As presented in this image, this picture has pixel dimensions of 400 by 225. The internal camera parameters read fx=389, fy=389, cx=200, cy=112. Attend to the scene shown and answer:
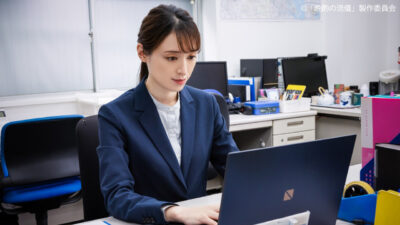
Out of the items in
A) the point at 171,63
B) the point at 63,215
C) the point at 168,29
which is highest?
the point at 168,29

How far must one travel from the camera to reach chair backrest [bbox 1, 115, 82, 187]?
6.64ft

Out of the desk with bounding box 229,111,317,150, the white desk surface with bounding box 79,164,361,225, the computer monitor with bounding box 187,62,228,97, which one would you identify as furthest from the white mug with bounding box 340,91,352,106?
the white desk surface with bounding box 79,164,361,225

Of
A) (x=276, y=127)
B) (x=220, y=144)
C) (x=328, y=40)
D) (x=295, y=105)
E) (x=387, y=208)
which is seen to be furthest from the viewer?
(x=328, y=40)

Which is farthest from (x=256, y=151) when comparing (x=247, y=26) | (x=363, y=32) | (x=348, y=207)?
(x=363, y=32)

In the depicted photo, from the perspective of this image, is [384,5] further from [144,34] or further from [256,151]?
[256,151]

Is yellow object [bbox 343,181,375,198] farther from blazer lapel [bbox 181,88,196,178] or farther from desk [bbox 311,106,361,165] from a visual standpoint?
desk [bbox 311,106,361,165]

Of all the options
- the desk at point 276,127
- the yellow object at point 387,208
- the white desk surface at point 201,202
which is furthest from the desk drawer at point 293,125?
the yellow object at point 387,208

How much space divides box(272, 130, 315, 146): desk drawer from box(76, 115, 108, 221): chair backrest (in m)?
1.86

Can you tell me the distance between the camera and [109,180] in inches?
46.2

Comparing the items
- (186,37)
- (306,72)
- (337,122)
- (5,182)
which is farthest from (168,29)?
(306,72)

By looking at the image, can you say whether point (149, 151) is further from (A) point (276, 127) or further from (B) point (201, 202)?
(A) point (276, 127)

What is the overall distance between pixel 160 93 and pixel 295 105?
2.00 meters

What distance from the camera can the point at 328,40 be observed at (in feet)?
14.4

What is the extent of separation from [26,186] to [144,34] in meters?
1.33
